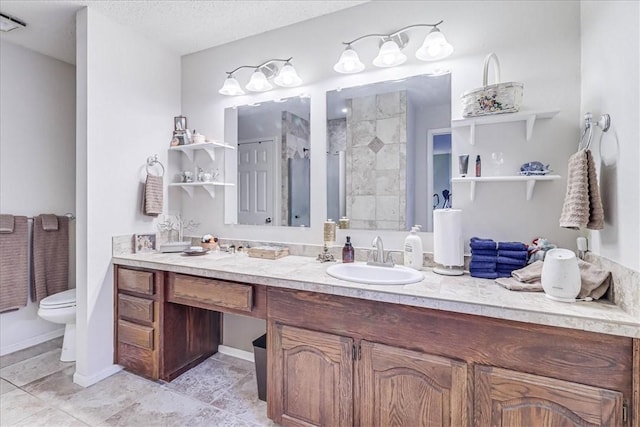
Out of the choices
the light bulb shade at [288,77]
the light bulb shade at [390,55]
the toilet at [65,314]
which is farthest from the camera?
the toilet at [65,314]

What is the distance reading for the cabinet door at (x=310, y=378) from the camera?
4.75 feet

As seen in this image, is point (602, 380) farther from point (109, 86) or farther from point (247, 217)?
point (109, 86)

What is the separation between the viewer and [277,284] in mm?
1584

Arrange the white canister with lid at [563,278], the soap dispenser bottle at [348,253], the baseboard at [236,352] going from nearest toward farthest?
the white canister with lid at [563,278]
the soap dispenser bottle at [348,253]
the baseboard at [236,352]

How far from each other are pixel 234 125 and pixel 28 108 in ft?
5.89

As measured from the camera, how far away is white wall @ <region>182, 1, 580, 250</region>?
5.16ft

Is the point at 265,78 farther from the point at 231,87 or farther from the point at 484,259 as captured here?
the point at 484,259

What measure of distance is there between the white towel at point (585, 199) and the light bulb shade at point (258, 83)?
6.32 feet

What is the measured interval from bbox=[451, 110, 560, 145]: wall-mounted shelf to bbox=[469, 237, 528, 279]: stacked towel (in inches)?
22.2

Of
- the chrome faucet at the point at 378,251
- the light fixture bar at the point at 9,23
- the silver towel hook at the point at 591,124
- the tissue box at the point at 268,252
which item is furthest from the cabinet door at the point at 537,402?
the light fixture bar at the point at 9,23

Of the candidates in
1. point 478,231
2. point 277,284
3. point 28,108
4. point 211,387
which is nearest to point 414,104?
point 478,231

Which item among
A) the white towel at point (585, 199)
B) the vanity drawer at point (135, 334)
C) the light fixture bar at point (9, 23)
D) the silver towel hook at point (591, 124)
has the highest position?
the light fixture bar at point (9, 23)

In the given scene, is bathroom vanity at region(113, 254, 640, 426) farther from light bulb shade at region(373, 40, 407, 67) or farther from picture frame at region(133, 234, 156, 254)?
light bulb shade at region(373, 40, 407, 67)

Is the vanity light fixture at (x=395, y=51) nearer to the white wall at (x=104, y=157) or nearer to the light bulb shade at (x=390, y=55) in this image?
the light bulb shade at (x=390, y=55)
